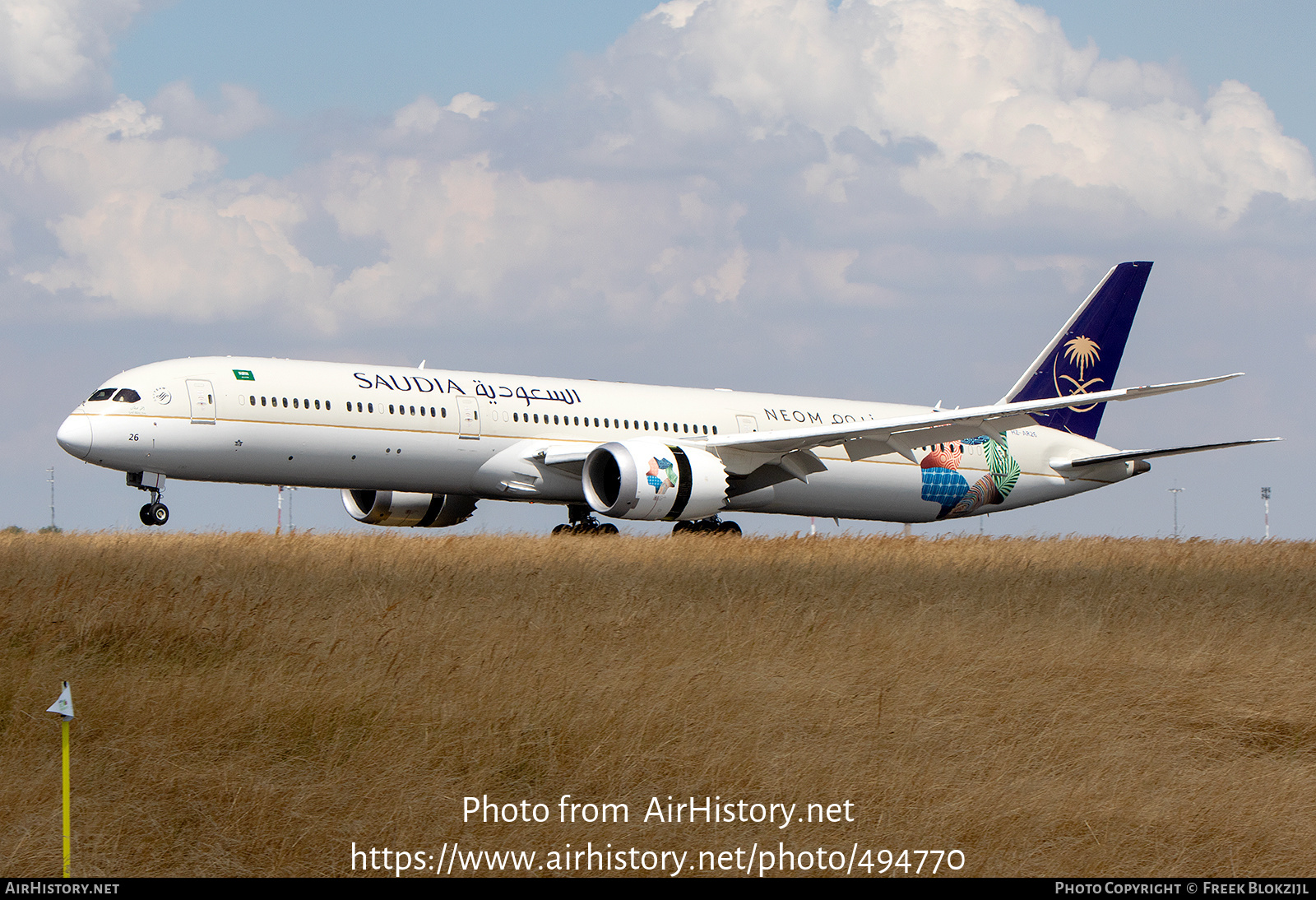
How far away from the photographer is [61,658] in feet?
37.7

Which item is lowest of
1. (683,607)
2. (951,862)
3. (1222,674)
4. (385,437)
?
(951,862)

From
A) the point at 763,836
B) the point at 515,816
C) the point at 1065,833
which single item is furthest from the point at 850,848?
the point at 515,816

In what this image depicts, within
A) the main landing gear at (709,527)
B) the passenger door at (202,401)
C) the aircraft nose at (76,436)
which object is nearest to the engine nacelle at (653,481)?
the main landing gear at (709,527)

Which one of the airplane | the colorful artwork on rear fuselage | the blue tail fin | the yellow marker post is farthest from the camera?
the blue tail fin

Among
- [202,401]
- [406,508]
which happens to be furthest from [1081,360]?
[202,401]

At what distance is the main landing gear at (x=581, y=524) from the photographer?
97.8ft

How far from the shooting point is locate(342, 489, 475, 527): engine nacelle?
104 ft

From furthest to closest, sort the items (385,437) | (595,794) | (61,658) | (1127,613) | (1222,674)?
(385,437), (1127,613), (1222,674), (61,658), (595,794)

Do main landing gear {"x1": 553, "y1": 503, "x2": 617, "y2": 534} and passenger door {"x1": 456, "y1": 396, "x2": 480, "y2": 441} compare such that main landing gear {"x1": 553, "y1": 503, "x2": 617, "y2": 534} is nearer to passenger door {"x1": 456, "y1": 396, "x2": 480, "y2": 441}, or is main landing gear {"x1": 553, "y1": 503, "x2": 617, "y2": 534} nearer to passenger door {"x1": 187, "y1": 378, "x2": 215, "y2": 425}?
passenger door {"x1": 456, "y1": 396, "x2": 480, "y2": 441}

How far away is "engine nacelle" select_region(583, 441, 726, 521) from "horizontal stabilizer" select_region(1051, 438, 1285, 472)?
460 inches

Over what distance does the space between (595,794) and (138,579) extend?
27.6 feet

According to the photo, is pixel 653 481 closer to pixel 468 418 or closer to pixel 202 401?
pixel 468 418

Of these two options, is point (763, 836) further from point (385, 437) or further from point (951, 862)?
point (385, 437)

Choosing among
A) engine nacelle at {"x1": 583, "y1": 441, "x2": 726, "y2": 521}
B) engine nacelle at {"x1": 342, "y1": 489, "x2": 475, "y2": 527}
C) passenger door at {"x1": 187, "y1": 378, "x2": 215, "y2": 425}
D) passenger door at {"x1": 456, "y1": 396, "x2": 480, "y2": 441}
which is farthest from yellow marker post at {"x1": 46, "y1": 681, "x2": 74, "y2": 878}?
engine nacelle at {"x1": 342, "y1": 489, "x2": 475, "y2": 527}
